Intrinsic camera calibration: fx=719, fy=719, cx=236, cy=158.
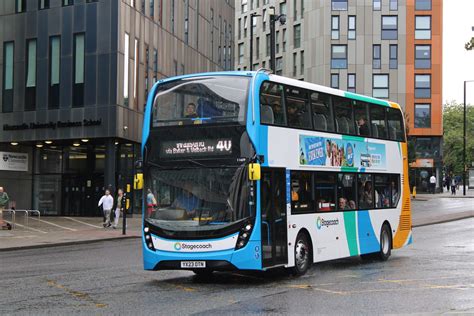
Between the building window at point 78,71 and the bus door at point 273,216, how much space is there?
1019 inches

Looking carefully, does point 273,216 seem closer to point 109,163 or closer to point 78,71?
point 109,163

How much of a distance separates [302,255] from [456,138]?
96975 mm

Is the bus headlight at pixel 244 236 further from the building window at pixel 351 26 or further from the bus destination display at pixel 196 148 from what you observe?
the building window at pixel 351 26

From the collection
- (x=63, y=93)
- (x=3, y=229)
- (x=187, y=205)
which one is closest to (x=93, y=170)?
(x=63, y=93)

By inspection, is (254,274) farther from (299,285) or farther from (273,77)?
(273,77)

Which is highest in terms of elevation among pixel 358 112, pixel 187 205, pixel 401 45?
pixel 401 45

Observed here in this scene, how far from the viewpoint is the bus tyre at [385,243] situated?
18.2m

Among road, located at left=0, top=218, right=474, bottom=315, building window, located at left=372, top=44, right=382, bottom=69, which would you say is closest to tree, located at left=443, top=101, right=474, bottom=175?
building window, located at left=372, top=44, right=382, bottom=69

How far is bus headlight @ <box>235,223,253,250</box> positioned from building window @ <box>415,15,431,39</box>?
66.1m

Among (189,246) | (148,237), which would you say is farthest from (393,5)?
(189,246)

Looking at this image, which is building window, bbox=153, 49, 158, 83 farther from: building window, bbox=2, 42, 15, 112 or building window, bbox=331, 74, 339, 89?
building window, bbox=331, 74, 339, 89

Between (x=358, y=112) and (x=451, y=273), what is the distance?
4.55 metres

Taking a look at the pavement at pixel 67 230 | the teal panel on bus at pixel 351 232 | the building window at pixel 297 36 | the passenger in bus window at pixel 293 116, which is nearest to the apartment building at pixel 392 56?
the building window at pixel 297 36

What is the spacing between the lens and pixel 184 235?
13.0m
